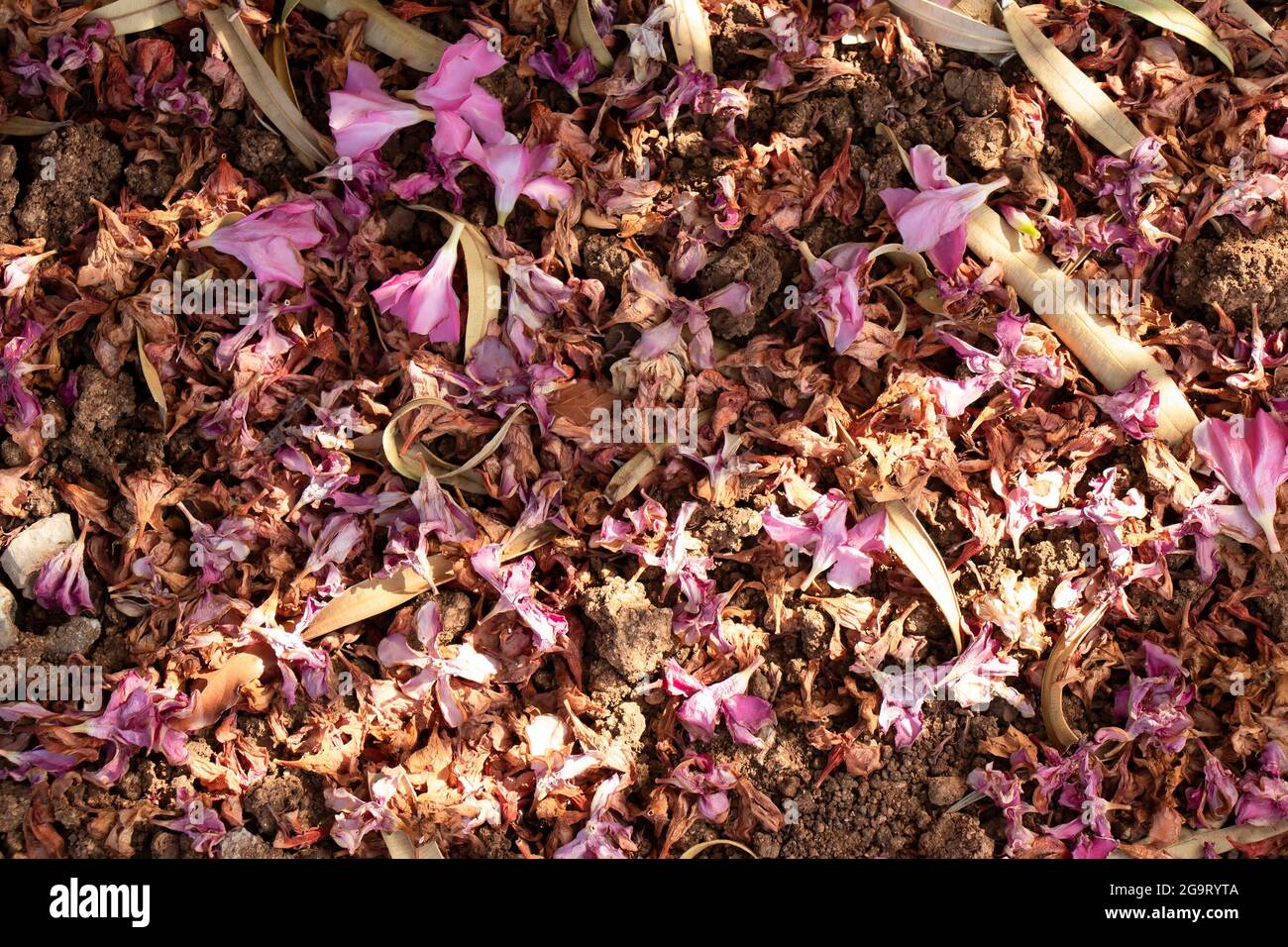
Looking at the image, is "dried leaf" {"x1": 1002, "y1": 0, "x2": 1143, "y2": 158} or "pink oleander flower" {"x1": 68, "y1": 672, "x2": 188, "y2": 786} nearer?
"pink oleander flower" {"x1": 68, "y1": 672, "x2": 188, "y2": 786}

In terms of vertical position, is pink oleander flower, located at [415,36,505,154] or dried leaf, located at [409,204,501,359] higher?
pink oleander flower, located at [415,36,505,154]

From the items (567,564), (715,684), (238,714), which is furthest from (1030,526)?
(238,714)

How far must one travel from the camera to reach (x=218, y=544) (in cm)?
159

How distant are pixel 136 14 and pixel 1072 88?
1251 millimetres

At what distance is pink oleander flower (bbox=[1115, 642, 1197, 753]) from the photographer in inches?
62.1

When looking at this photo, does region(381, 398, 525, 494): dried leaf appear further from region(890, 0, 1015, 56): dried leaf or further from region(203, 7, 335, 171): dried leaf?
region(890, 0, 1015, 56): dried leaf

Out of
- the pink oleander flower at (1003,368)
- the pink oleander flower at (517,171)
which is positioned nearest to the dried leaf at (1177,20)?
the pink oleander flower at (1003,368)

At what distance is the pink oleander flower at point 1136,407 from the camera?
5.25 feet

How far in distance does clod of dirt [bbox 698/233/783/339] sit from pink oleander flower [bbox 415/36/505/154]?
33 cm

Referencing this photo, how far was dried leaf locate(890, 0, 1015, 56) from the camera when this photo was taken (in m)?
1.63

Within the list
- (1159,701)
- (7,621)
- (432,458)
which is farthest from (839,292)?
(7,621)

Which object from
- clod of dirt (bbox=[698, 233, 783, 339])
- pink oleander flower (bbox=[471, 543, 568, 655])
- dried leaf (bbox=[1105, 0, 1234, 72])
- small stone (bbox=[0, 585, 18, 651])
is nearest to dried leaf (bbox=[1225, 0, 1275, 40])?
dried leaf (bbox=[1105, 0, 1234, 72])

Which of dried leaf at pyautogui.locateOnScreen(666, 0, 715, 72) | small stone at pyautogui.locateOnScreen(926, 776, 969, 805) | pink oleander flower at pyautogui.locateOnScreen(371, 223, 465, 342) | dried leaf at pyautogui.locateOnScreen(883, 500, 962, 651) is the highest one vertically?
dried leaf at pyautogui.locateOnScreen(666, 0, 715, 72)

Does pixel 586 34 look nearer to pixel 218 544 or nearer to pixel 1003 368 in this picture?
pixel 1003 368
